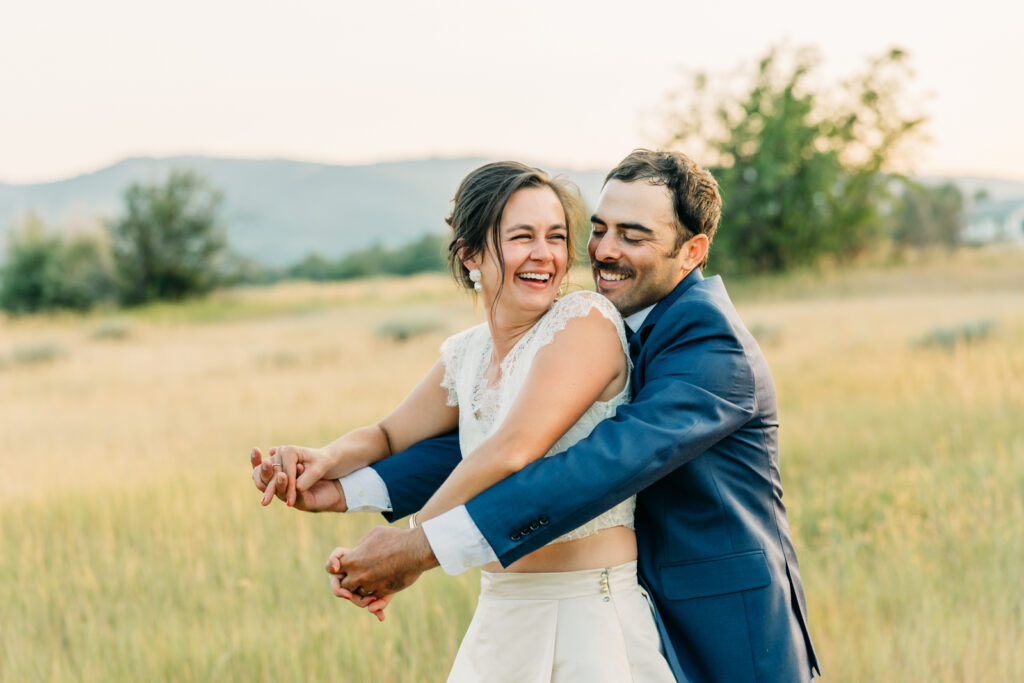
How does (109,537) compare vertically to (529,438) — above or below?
below

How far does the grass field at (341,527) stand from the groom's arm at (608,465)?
1836mm

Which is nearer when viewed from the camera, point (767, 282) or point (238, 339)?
point (238, 339)

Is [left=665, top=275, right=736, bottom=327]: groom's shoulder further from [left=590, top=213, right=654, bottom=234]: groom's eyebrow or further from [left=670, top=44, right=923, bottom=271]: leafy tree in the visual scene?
[left=670, top=44, right=923, bottom=271]: leafy tree

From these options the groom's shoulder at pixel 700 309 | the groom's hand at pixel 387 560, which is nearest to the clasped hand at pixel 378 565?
the groom's hand at pixel 387 560

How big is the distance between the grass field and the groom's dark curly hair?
1.81 metres

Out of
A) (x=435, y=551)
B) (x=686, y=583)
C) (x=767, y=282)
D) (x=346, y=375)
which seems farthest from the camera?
(x=767, y=282)

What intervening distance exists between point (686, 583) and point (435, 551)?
660mm

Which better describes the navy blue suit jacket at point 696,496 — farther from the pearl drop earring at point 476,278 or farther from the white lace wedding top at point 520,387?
the pearl drop earring at point 476,278

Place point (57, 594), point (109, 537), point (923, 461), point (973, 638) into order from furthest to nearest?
point (923, 461)
point (109, 537)
point (57, 594)
point (973, 638)

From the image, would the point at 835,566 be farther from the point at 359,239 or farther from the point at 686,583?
the point at 359,239

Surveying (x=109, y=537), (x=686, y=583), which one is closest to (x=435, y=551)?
(x=686, y=583)

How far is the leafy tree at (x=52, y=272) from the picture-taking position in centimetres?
3766

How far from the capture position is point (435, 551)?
6.98ft

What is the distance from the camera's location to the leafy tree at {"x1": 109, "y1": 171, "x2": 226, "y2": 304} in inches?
1484
